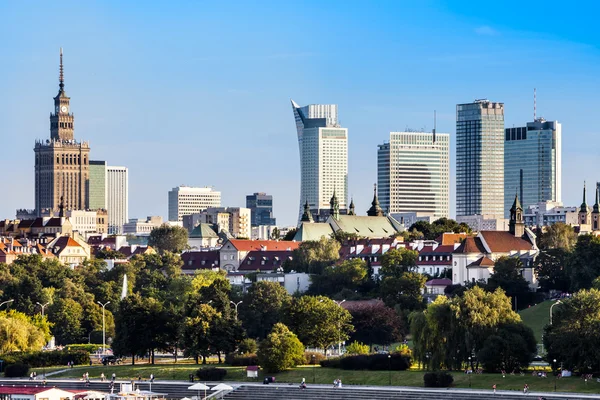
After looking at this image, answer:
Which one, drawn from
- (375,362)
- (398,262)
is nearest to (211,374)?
(375,362)

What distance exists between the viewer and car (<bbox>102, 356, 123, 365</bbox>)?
12450cm

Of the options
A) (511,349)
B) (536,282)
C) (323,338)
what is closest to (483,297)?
(511,349)

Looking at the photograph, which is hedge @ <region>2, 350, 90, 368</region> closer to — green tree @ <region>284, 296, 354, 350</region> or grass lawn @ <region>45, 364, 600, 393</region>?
grass lawn @ <region>45, 364, 600, 393</region>

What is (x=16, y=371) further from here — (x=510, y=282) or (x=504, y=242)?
(x=504, y=242)

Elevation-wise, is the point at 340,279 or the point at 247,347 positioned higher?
the point at 340,279

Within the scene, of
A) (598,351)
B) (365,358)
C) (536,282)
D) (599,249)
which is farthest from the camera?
(536,282)

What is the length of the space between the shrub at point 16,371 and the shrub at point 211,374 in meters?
15.8

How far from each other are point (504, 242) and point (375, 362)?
273ft

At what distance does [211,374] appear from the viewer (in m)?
111

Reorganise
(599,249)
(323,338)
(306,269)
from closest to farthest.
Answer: (323,338)
(599,249)
(306,269)

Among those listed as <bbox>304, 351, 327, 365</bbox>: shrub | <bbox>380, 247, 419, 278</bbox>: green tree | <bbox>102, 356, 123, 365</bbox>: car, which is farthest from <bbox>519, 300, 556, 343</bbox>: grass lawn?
<bbox>102, 356, 123, 365</bbox>: car

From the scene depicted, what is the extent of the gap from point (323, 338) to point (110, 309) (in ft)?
148

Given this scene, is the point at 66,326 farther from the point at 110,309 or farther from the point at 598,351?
the point at 598,351

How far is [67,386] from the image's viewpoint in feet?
365
